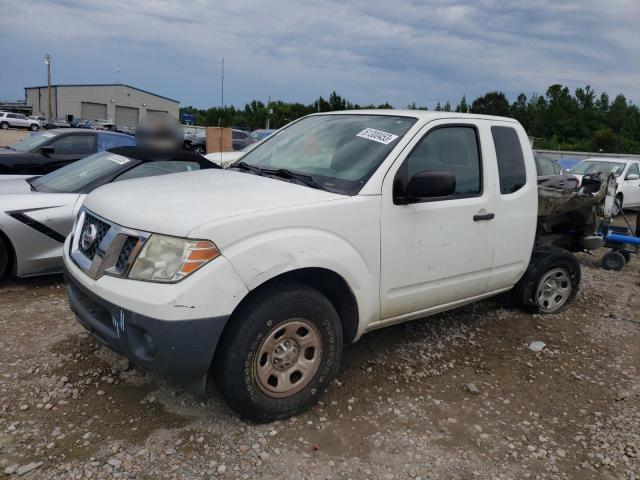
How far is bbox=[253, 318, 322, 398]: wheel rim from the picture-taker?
292 cm

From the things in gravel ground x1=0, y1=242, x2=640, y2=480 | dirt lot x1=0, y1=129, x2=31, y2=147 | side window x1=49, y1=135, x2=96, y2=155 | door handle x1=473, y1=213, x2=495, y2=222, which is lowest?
gravel ground x1=0, y1=242, x2=640, y2=480

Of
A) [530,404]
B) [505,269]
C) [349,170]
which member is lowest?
[530,404]

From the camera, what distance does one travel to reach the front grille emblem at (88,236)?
3078mm

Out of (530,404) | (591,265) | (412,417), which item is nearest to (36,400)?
(412,417)

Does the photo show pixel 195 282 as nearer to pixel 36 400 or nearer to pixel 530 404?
pixel 36 400

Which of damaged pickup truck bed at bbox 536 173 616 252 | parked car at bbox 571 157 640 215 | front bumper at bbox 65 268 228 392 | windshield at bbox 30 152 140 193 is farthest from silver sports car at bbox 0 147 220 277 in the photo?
parked car at bbox 571 157 640 215

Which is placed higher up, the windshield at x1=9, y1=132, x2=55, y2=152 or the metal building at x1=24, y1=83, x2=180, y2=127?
the metal building at x1=24, y1=83, x2=180, y2=127

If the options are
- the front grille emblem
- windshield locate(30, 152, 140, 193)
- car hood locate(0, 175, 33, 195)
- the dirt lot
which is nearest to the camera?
the front grille emblem

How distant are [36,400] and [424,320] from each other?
10.5 feet

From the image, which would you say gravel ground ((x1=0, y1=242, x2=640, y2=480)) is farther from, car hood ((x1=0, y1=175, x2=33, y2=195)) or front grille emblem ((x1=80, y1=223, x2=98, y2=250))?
car hood ((x1=0, y1=175, x2=33, y2=195))

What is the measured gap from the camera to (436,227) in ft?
11.8

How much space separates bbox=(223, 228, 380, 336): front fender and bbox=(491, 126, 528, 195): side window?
1.56 meters

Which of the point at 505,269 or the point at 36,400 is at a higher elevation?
the point at 505,269

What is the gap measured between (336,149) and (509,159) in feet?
5.03
